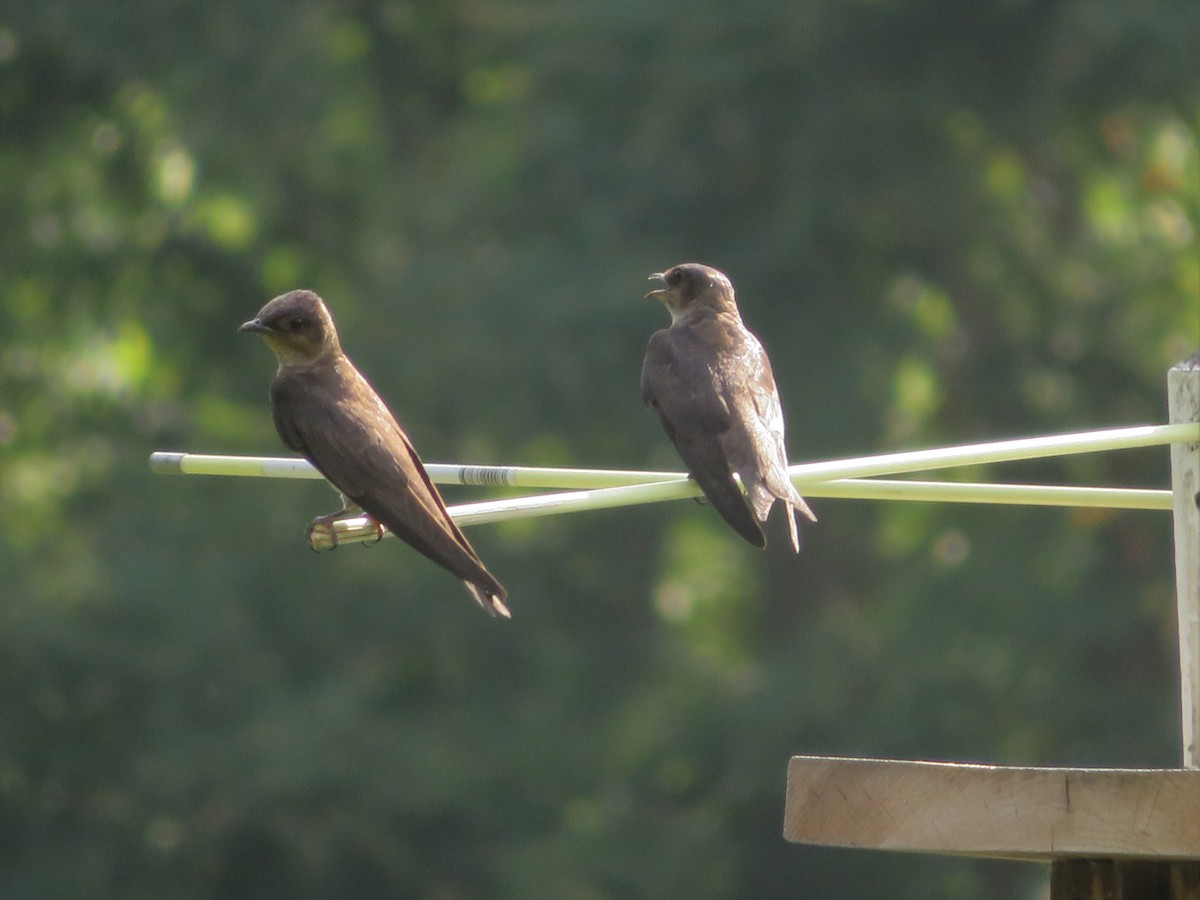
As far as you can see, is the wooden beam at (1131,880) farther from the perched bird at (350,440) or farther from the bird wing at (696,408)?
the bird wing at (696,408)

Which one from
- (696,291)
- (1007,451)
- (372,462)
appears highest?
(696,291)

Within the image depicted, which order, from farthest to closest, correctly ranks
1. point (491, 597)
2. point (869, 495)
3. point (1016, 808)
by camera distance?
point (491, 597), point (869, 495), point (1016, 808)

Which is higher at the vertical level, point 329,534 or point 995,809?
point 329,534

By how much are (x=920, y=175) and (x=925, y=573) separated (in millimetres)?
3239

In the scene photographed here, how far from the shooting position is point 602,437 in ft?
59.1

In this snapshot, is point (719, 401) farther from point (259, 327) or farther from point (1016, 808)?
point (1016, 808)

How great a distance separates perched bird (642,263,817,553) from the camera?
5.86 m

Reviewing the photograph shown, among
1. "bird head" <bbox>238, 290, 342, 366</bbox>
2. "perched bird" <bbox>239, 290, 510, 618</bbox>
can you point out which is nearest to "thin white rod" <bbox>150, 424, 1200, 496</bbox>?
"perched bird" <bbox>239, 290, 510, 618</bbox>

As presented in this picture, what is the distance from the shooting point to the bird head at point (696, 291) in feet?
24.9

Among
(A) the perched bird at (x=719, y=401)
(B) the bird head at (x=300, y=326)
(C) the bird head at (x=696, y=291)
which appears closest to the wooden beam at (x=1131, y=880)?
(A) the perched bird at (x=719, y=401)

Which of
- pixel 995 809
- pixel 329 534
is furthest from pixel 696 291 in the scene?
pixel 995 809

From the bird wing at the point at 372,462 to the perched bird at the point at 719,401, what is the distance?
2.49 feet

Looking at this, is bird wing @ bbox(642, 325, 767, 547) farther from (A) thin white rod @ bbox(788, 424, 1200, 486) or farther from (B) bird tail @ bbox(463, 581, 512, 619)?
(A) thin white rod @ bbox(788, 424, 1200, 486)

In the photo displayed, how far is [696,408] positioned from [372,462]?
1214 millimetres
